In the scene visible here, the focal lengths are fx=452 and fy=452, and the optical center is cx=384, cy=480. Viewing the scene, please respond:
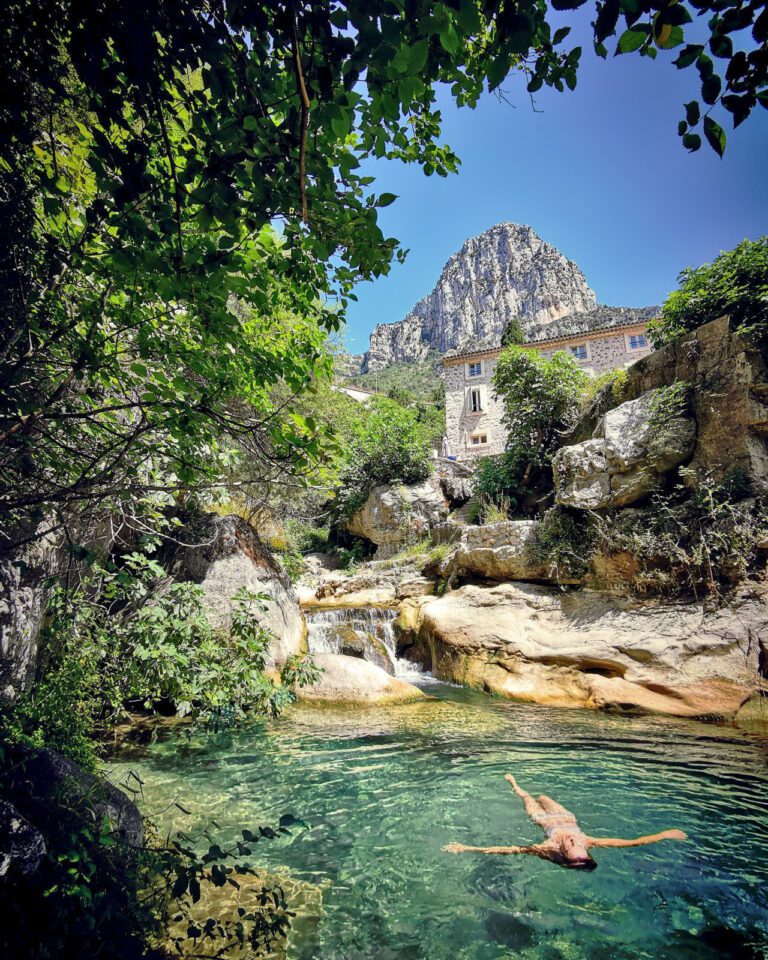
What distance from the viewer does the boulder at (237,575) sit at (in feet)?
25.8

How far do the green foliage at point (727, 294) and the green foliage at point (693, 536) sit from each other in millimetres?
2980

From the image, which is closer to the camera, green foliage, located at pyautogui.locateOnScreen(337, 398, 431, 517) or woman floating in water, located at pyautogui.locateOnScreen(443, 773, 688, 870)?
woman floating in water, located at pyautogui.locateOnScreen(443, 773, 688, 870)

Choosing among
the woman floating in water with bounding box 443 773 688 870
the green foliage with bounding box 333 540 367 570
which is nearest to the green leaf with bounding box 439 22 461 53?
the woman floating in water with bounding box 443 773 688 870

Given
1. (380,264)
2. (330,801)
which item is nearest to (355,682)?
(330,801)

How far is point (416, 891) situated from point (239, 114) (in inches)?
175

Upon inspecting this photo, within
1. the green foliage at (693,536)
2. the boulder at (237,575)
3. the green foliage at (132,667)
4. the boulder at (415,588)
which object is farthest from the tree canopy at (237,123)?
the boulder at (415,588)

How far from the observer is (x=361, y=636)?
398 inches

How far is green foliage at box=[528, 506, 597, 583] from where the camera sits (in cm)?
950

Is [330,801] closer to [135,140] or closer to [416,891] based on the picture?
[416,891]

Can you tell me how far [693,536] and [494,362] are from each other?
25.3m

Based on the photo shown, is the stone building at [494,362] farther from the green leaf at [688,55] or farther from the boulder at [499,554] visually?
the green leaf at [688,55]

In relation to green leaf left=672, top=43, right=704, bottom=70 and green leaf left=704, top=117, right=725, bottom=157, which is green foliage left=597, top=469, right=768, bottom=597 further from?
green leaf left=672, top=43, right=704, bottom=70

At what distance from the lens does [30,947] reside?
1614 millimetres

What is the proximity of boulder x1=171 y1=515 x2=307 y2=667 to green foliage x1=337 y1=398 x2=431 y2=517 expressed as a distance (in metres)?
10.5
